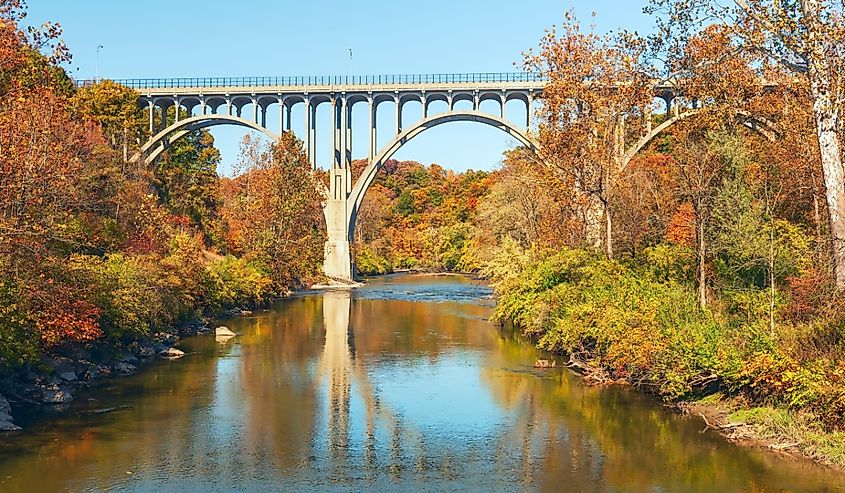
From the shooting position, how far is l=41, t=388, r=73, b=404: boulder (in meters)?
20.4

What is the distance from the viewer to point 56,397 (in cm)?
2061

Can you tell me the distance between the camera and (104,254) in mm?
31703

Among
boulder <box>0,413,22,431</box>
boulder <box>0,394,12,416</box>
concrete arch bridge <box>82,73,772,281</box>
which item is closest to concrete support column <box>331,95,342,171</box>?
concrete arch bridge <box>82,73,772,281</box>

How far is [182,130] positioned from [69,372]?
40.3 metres

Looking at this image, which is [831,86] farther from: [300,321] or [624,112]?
[300,321]

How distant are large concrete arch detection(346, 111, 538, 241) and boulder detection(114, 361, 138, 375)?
33101 millimetres

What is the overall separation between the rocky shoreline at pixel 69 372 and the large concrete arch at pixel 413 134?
30851 millimetres

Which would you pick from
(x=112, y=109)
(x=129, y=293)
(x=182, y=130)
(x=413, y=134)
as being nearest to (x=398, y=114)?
(x=413, y=134)

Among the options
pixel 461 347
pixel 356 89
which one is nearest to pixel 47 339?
pixel 461 347

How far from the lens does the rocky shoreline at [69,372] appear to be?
2005 centimetres

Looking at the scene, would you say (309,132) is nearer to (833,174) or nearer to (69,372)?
(69,372)

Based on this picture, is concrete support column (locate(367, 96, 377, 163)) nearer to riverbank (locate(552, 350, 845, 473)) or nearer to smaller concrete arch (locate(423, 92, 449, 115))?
smaller concrete arch (locate(423, 92, 449, 115))

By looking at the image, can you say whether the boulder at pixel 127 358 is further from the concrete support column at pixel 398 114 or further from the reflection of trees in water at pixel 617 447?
the concrete support column at pixel 398 114

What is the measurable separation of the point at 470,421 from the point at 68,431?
8.72 meters
